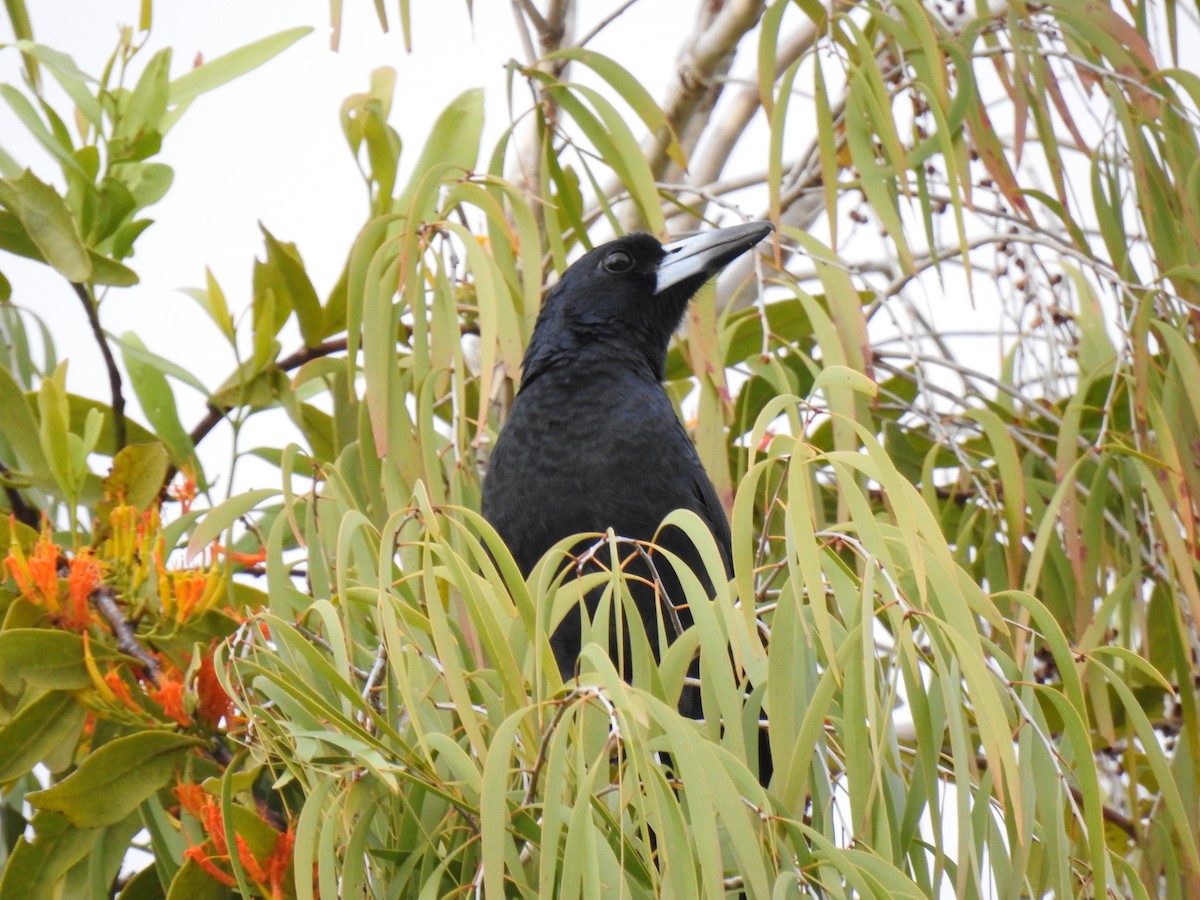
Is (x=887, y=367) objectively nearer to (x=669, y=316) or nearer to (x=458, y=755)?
(x=669, y=316)

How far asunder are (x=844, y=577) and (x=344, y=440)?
1205 mm

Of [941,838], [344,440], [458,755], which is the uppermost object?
[344,440]

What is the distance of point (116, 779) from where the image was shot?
171 centimetres

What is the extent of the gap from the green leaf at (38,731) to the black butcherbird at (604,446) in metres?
0.79

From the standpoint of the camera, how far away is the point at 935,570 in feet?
4.40

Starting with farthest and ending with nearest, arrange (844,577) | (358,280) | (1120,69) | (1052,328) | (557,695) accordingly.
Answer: (1052,328), (1120,69), (358,280), (844,577), (557,695)

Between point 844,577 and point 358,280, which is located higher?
point 358,280

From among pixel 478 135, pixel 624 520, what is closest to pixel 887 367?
pixel 624 520

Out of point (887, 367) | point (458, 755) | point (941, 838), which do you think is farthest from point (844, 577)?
point (887, 367)

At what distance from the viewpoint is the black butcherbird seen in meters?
2.36

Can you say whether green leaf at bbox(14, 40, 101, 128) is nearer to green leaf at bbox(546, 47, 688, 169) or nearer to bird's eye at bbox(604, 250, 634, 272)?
green leaf at bbox(546, 47, 688, 169)

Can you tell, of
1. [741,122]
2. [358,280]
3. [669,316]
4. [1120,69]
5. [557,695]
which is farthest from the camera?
[741,122]

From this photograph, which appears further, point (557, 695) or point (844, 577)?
point (844, 577)

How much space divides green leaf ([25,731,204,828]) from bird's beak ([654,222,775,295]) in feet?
4.12
